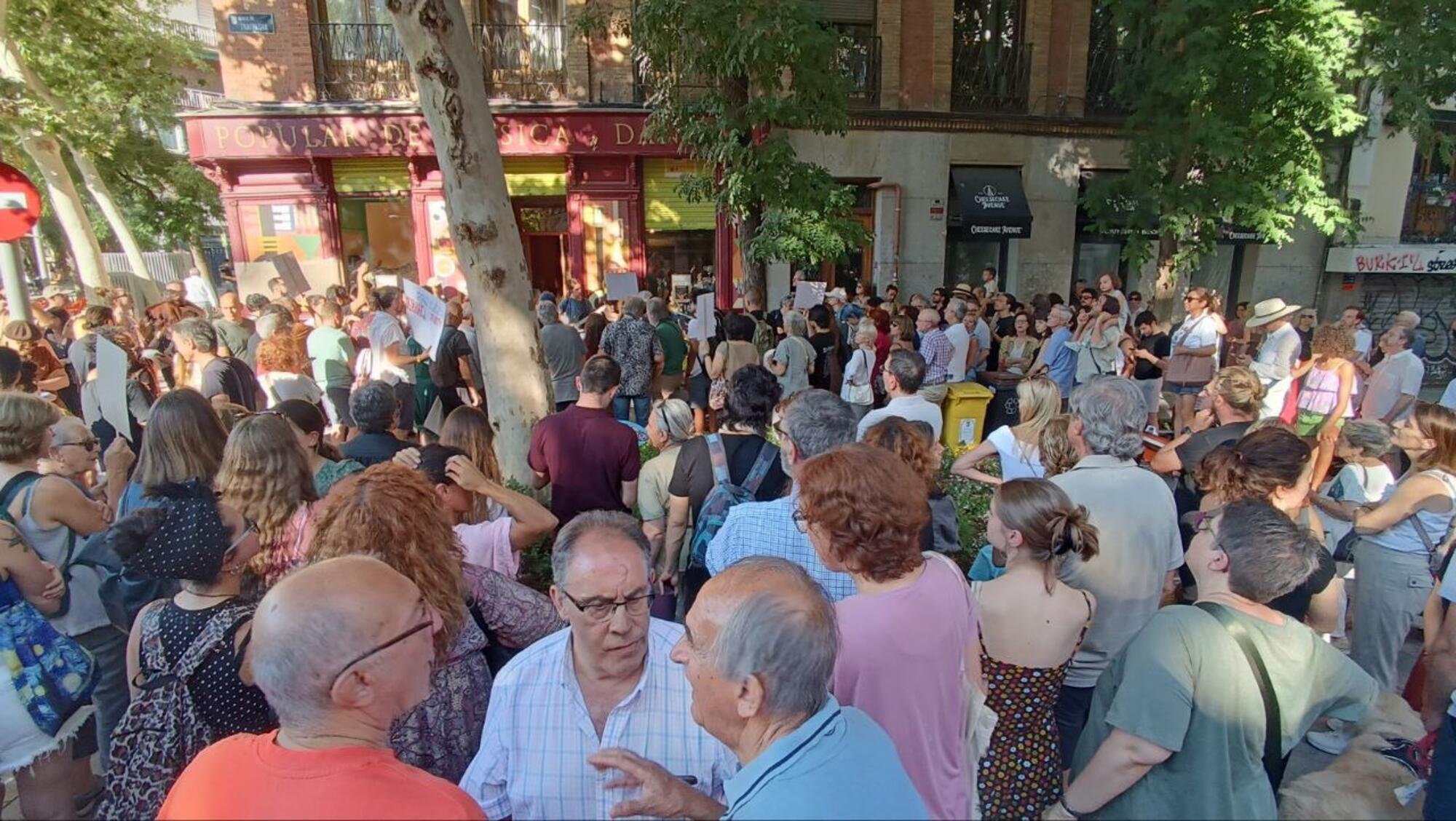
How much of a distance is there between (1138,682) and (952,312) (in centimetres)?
702

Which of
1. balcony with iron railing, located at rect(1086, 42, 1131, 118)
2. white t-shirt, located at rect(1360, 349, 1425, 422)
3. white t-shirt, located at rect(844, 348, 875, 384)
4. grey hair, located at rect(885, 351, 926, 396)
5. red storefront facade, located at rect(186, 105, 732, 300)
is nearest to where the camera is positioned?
grey hair, located at rect(885, 351, 926, 396)

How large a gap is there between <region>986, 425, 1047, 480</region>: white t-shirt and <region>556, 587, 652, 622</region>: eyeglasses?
2.74m

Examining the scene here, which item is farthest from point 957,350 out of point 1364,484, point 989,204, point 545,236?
point 545,236

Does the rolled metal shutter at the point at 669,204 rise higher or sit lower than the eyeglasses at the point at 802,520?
higher

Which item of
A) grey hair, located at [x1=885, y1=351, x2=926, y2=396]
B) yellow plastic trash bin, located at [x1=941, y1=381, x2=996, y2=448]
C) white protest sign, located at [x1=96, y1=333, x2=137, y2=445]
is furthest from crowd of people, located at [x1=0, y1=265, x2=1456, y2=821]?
yellow plastic trash bin, located at [x1=941, y1=381, x2=996, y2=448]

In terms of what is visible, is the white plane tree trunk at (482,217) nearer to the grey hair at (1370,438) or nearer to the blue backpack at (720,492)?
the blue backpack at (720,492)

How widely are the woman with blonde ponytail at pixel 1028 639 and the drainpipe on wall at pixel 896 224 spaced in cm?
1299

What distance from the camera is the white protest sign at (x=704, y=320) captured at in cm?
872

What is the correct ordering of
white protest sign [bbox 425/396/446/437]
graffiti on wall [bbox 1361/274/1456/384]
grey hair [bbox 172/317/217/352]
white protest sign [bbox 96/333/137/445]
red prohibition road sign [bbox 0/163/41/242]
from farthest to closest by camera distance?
graffiti on wall [bbox 1361/274/1456/384]
white protest sign [bbox 425/396/446/437]
red prohibition road sign [bbox 0/163/41/242]
grey hair [bbox 172/317/217/352]
white protest sign [bbox 96/333/137/445]

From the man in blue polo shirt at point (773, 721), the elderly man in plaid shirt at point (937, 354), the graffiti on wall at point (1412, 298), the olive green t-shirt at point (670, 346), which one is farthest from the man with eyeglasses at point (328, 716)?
the graffiti on wall at point (1412, 298)

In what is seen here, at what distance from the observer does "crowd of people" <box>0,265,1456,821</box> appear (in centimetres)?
152

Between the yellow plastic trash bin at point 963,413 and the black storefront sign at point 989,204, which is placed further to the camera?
the black storefront sign at point 989,204

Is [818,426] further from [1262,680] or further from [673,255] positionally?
[673,255]

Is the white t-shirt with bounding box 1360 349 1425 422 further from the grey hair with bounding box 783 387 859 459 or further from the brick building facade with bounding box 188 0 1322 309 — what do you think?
the brick building facade with bounding box 188 0 1322 309
